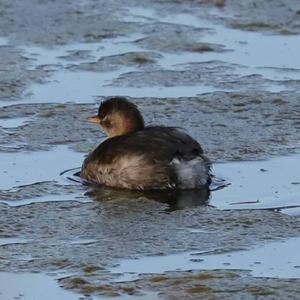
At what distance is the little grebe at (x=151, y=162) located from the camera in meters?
9.95

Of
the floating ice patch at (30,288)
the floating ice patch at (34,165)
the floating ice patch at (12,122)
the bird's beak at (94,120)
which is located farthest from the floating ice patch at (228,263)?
the floating ice patch at (12,122)

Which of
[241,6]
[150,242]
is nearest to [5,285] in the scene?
[150,242]

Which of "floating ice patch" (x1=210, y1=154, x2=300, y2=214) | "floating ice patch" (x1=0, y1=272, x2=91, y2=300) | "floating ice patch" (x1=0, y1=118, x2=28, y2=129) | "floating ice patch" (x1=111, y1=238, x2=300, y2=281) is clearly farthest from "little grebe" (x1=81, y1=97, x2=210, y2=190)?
"floating ice patch" (x1=0, y1=272, x2=91, y2=300)

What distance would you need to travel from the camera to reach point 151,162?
32.7ft

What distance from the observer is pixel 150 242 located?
8.55 meters

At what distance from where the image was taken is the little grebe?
9953 mm

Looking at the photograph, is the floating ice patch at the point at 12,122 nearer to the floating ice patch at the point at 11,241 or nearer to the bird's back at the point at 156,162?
the bird's back at the point at 156,162

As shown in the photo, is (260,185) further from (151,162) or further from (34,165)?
(34,165)

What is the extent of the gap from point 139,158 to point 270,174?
0.95 meters

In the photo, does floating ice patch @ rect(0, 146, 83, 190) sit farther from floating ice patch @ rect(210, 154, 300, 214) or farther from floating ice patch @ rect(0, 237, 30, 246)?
floating ice patch @ rect(0, 237, 30, 246)

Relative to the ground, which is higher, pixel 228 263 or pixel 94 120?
pixel 94 120

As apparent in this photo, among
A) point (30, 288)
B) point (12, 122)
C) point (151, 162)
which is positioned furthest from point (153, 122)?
point (30, 288)

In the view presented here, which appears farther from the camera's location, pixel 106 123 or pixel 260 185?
pixel 106 123

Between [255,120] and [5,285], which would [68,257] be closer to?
[5,285]
